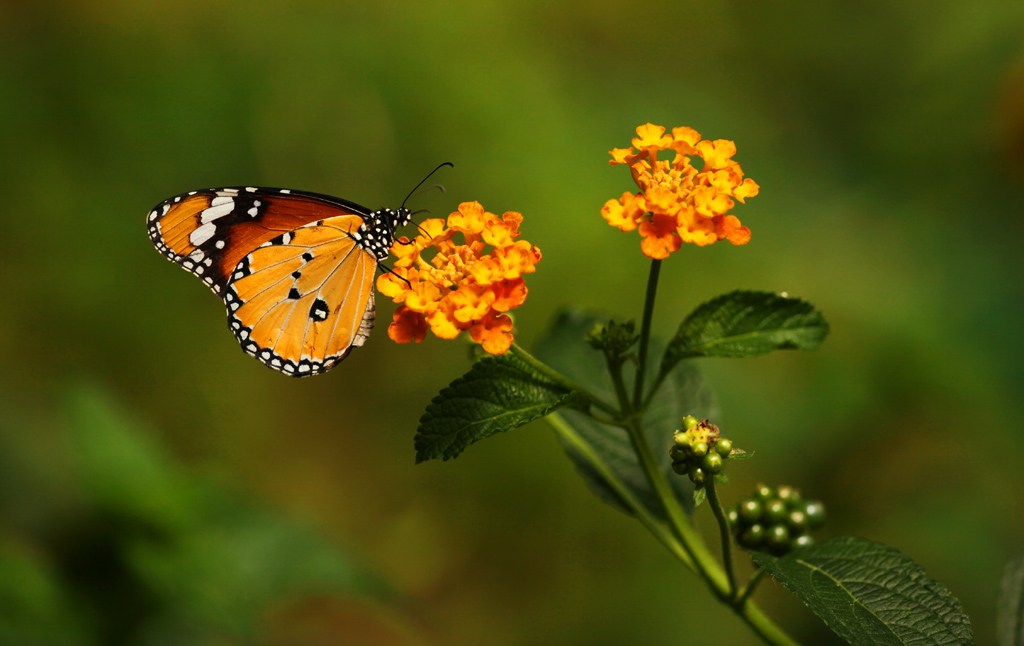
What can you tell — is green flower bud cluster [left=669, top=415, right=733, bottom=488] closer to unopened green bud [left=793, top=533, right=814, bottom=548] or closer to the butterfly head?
unopened green bud [left=793, top=533, right=814, bottom=548]

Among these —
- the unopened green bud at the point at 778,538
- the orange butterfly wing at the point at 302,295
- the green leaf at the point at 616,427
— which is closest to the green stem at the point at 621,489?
the green leaf at the point at 616,427

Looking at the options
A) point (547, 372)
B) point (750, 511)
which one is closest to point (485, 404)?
point (547, 372)

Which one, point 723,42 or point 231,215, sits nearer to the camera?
point 231,215

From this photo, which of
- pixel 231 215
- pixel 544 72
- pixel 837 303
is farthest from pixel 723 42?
pixel 231 215

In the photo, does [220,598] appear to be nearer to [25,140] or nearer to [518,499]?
[518,499]

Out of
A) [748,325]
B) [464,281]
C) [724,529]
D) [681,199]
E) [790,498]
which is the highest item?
[681,199]

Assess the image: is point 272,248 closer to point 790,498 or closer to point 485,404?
point 485,404
